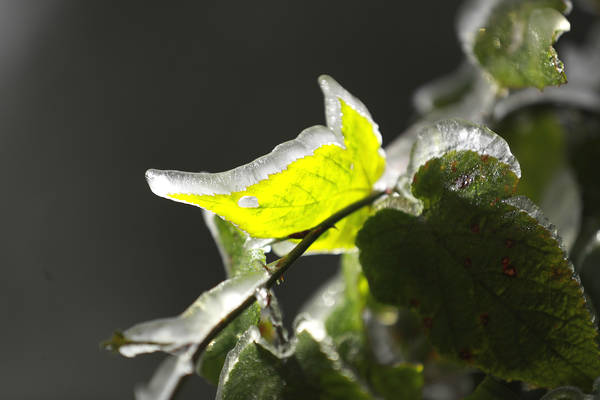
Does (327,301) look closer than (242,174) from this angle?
No

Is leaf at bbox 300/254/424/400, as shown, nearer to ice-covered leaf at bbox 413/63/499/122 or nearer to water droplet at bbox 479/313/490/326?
water droplet at bbox 479/313/490/326

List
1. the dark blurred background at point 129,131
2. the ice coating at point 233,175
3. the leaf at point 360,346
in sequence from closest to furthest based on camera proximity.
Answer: the ice coating at point 233,175 → the leaf at point 360,346 → the dark blurred background at point 129,131

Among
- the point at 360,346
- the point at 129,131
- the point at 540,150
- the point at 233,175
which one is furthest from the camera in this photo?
the point at 129,131

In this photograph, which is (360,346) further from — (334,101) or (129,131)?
(129,131)

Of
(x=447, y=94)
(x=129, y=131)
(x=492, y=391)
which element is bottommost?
(x=492, y=391)

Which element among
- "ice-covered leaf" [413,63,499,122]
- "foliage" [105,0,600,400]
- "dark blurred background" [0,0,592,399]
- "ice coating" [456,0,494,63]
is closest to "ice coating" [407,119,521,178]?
"foliage" [105,0,600,400]

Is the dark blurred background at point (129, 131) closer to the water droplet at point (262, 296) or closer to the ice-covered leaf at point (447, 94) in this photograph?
the ice-covered leaf at point (447, 94)

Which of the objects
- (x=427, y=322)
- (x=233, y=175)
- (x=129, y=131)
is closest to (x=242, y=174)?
(x=233, y=175)

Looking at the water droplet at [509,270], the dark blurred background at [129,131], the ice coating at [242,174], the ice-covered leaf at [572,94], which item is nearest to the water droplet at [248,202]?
the ice coating at [242,174]
